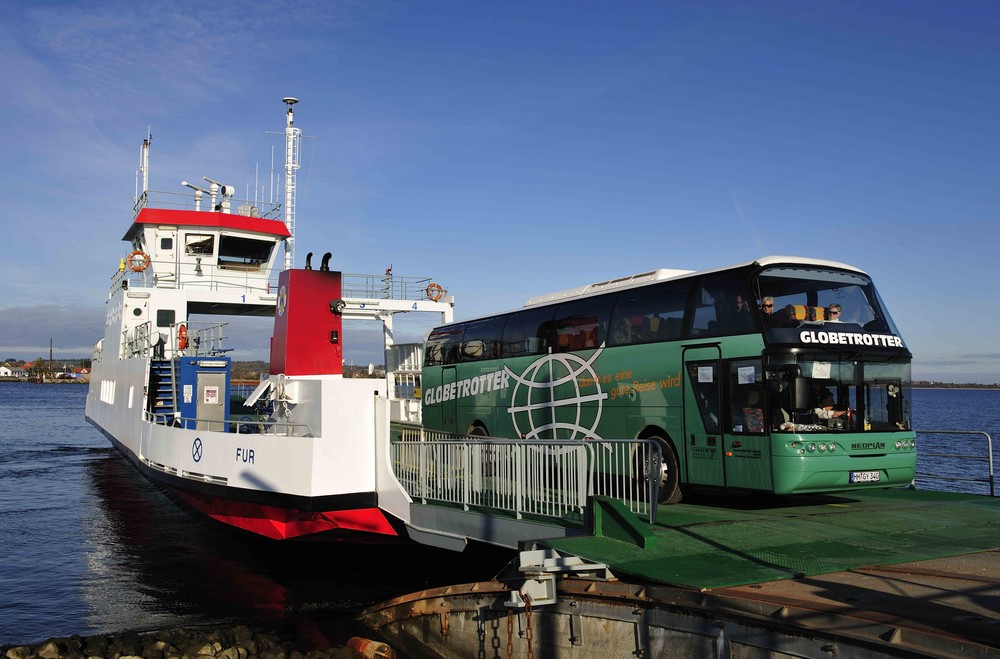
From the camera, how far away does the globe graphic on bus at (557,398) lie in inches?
521

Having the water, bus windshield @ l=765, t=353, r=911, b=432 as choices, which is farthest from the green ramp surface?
the water

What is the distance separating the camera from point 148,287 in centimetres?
2334

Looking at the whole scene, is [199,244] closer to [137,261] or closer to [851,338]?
[137,261]

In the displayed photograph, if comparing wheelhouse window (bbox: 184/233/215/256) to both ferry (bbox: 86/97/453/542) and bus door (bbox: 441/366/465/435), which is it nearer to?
ferry (bbox: 86/97/453/542)

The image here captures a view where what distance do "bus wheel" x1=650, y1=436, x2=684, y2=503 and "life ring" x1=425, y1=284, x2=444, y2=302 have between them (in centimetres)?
1175

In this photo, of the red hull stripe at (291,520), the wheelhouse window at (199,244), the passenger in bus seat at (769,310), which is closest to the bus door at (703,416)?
the passenger in bus seat at (769,310)

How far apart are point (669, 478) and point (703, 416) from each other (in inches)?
45.9

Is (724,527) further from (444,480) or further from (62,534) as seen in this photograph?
(62,534)

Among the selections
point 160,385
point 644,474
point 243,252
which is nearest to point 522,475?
point 644,474

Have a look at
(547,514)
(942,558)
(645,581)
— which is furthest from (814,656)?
(547,514)

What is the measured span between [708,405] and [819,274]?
253 centimetres

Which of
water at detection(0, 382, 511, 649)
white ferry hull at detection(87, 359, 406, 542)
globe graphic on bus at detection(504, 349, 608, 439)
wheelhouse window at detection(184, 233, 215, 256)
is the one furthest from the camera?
wheelhouse window at detection(184, 233, 215, 256)

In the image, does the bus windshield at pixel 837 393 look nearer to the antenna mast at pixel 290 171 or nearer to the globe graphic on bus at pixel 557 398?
the globe graphic on bus at pixel 557 398

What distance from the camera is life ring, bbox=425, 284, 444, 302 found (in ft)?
72.8
